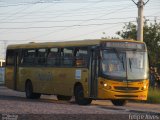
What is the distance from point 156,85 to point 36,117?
66.4 feet

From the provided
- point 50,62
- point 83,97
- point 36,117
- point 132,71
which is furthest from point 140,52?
point 36,117

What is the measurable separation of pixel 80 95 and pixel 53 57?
10.1 ft

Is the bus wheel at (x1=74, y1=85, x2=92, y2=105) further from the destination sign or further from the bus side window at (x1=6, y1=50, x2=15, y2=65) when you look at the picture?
the bus side window at (x1=6, y1=50, x2=15, y2=65)

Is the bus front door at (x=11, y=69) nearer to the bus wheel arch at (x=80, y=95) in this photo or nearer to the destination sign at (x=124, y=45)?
the bus wheel arch at (x=80, y=95)

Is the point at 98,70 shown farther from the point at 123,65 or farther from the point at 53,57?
the point at 53,57

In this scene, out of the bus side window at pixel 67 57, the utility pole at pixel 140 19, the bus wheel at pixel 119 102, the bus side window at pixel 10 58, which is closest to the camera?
the bus side window at pixel 67 57

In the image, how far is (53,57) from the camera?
28719mm

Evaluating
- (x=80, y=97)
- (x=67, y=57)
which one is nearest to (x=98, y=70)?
(x=80, y=97)

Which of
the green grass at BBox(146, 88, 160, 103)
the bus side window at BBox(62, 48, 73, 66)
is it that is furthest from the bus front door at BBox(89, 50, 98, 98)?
the green grass at BBox(146, 88, 160, 103)

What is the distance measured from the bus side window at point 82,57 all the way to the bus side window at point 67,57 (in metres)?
0.58

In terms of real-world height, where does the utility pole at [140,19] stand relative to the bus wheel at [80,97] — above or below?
above

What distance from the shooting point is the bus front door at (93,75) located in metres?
25.4

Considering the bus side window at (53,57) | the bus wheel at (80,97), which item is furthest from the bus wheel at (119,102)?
the bus side window at (53,57)

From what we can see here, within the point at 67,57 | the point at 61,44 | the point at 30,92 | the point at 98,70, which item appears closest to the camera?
the point at 98,70
